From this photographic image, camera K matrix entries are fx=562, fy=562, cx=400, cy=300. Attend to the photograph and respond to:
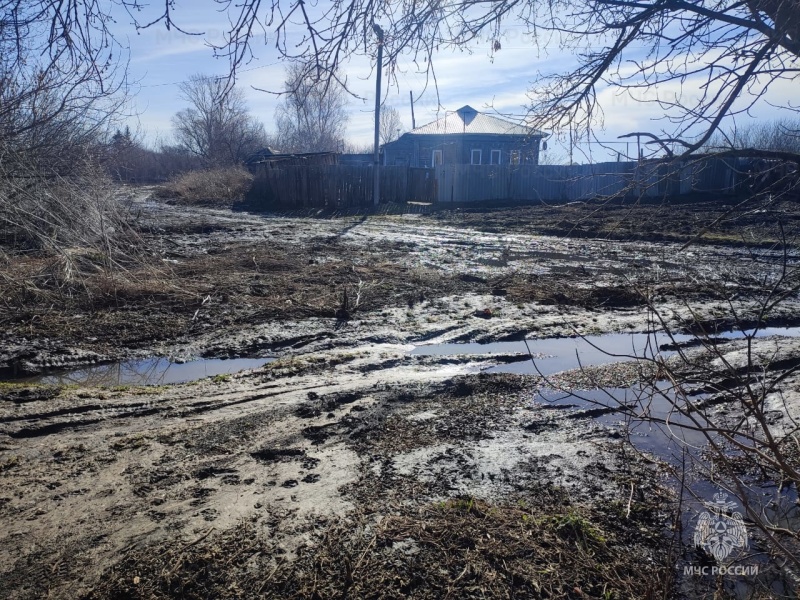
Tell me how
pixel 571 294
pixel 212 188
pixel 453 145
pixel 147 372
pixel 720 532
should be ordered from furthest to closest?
pixel 453 145 → pixel 212 188 → pixel 571 294 → pixel 147 372 → pixel 720 532

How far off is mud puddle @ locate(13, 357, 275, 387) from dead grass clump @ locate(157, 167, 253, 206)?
2604cm

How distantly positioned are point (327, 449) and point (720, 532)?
2.52 meters

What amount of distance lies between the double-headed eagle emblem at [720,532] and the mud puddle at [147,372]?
4.55 m

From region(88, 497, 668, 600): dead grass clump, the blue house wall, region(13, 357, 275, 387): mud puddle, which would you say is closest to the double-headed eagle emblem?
region(88, 497, 668, 600): dead grass clump

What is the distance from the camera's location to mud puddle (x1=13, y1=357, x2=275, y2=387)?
5.97m

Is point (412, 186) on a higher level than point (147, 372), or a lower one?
higher

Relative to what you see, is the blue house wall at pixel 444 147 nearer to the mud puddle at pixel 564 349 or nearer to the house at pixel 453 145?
the house at pixel 453 145

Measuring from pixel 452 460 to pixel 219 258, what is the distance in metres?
9.56

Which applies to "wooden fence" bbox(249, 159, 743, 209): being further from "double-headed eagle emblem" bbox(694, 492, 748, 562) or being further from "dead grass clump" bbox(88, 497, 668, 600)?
"dead grass clump" bbox(88, 497, 668, 600)

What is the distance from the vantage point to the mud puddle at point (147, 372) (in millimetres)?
5970

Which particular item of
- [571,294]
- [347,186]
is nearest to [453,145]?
[347,186]

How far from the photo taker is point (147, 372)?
6.24 m

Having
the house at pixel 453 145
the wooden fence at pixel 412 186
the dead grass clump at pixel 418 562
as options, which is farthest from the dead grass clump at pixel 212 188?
the dead grass clump at pixel 418 562

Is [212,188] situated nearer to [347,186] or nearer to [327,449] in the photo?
[347,186]
